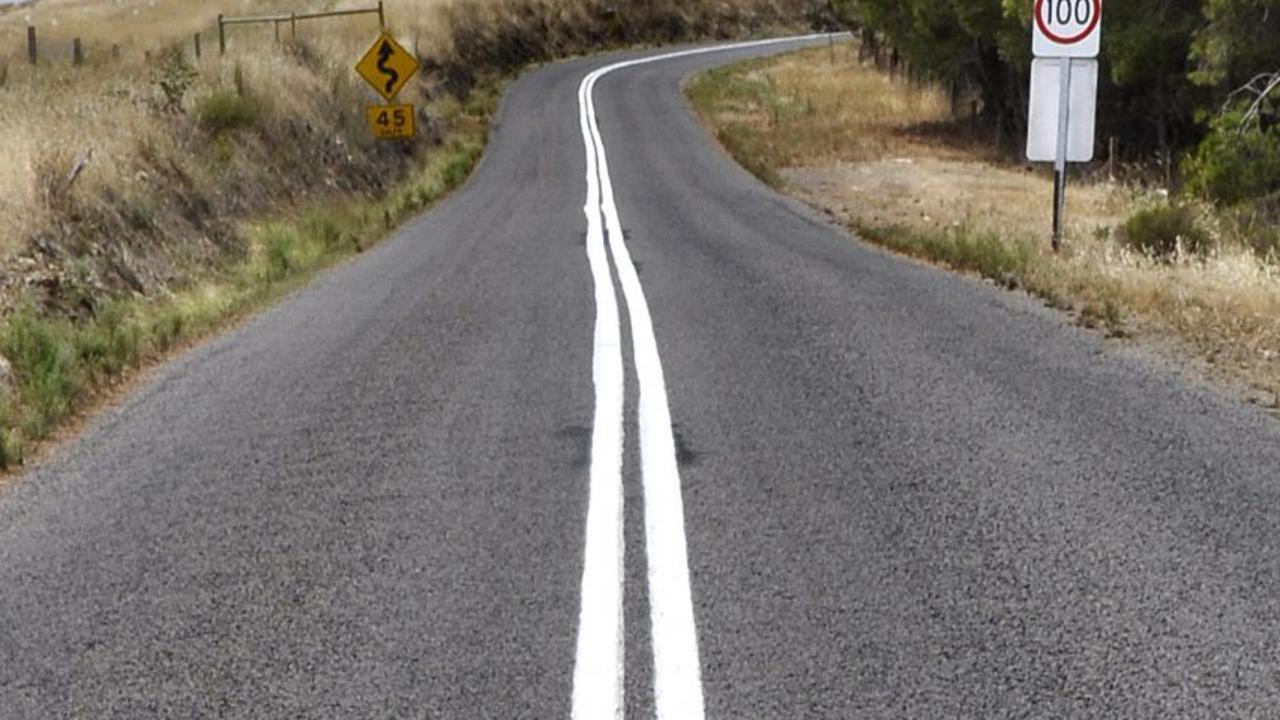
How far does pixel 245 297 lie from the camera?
14.4m

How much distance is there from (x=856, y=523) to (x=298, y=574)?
2202 millimetres

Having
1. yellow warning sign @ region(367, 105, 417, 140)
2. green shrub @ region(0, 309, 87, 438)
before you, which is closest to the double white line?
green shrub @ region(0, 309, 87, 438)

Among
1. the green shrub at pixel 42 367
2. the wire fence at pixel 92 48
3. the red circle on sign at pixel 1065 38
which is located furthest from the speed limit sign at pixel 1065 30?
the wire fence at pixel 92 48

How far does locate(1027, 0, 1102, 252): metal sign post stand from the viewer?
44.7 feet

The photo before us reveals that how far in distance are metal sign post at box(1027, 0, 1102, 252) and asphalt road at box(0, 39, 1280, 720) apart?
3.67 metres

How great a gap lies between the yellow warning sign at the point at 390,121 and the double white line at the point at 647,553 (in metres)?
17.0

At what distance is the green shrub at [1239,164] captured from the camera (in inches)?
729

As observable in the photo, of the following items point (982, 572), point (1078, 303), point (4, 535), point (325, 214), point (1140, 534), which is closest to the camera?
point (982, 572)

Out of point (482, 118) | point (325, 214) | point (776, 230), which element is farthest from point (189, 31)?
point (776, 230)

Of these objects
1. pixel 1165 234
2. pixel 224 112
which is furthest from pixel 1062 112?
pixel 224 112

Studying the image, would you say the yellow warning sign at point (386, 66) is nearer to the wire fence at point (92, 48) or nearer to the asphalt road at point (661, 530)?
the wire fence at point (92, 48)

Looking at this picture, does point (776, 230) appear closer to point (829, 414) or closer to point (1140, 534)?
point (829, 414)

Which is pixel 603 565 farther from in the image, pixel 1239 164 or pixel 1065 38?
pixel 1239 164

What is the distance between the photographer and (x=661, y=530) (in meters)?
5.89
